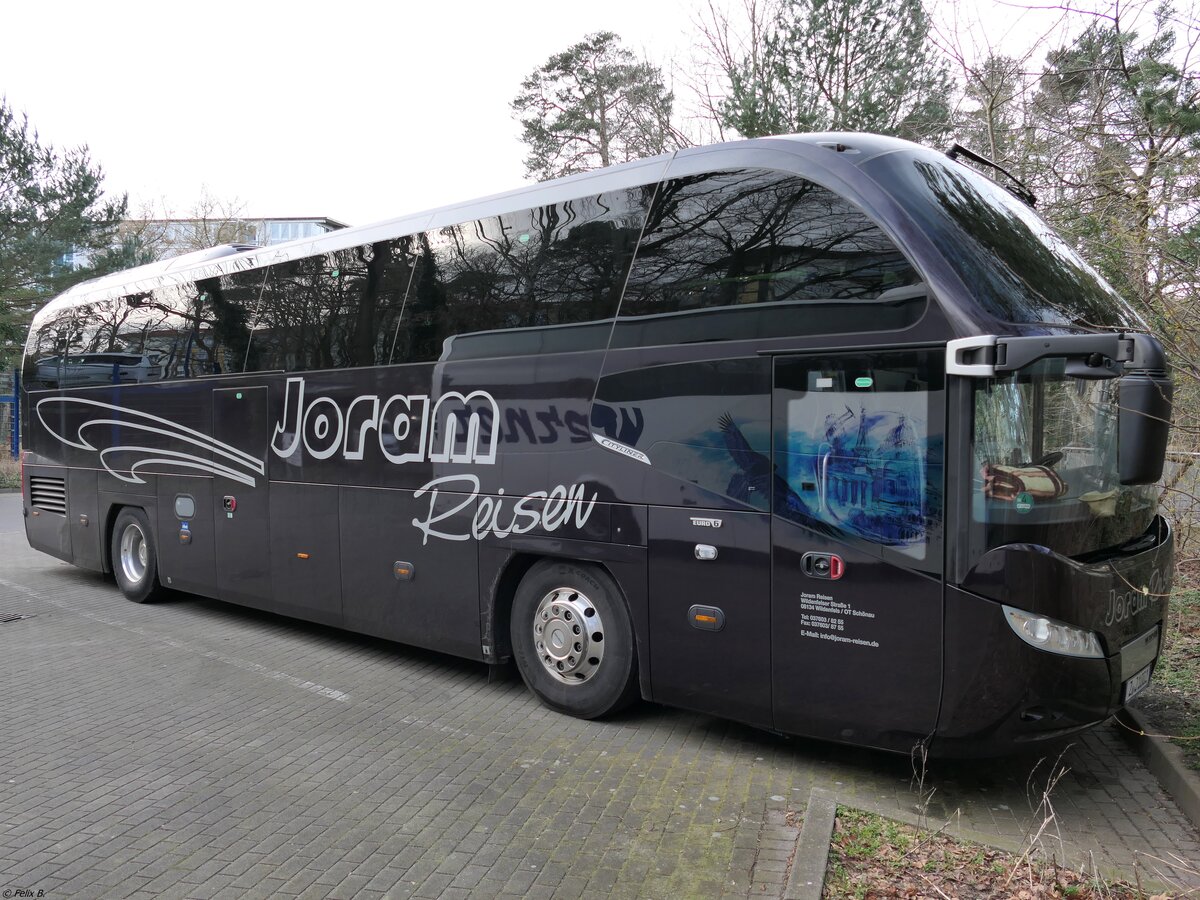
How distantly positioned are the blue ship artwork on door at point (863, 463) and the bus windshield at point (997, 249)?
716 millimetres

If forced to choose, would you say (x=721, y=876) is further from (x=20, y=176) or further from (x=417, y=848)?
(x=20, y=176)

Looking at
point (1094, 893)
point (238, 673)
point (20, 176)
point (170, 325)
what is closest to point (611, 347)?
point (1094, 893)

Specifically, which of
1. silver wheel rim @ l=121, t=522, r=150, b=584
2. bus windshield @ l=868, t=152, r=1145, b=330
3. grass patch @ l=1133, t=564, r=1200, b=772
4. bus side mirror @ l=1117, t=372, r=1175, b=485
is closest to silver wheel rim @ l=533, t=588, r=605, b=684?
bus windshield @ l=868, t=152, r=1145, b=330

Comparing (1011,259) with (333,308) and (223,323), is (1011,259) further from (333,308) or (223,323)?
(223,323)

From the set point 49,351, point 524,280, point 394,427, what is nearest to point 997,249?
point 524,280

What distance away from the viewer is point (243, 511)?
844 cm

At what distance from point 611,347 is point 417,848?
306 centimetres

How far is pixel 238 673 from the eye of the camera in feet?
23.3

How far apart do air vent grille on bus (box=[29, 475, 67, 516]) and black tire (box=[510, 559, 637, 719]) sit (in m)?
7.84

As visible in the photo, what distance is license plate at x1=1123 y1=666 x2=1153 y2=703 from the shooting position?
15.0ft

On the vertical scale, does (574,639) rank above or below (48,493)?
below

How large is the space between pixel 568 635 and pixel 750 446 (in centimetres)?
191

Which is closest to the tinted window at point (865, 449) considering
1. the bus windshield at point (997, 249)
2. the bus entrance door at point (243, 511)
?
the bus windshield at point (997, 249)

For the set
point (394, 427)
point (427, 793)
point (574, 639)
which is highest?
point (394, 427)
